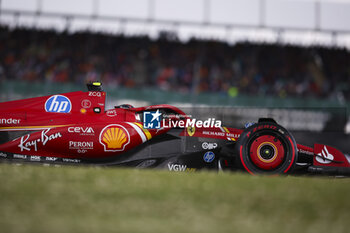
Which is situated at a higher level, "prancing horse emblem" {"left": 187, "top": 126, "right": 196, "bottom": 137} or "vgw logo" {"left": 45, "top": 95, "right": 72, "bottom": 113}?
"vgw logo" {"left": 45, "top": 95, "right": 72, "bottom": 113}

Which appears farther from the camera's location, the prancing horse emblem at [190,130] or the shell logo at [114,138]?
the prancing horse emblem at [190,130]

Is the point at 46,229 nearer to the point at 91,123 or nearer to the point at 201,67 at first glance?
the point at 91,123

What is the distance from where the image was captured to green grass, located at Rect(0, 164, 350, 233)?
3432 mm

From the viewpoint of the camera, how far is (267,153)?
→ 659 centimetres

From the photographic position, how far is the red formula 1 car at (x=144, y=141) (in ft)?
21.7

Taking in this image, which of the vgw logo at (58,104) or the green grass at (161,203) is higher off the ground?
the vgw logo at (58,104)

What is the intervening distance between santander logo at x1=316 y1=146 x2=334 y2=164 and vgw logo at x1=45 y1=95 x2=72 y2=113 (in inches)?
153

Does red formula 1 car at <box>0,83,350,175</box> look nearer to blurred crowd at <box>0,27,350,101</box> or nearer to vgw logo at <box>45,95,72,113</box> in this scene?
vgw logo at <box>45,95,72,113</box>

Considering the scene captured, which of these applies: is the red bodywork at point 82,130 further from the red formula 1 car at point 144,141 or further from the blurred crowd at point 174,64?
the blurred crowd at point 174,64

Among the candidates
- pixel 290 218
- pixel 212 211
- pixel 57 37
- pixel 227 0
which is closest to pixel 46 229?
pixel 212 211

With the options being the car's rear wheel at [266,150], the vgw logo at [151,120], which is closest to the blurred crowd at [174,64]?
the vgw logo at [151,120]

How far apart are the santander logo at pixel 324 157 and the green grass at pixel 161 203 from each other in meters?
1.44

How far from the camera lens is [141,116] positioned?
705 cm

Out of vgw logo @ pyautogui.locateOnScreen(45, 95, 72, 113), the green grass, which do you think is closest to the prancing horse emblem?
the green grass
